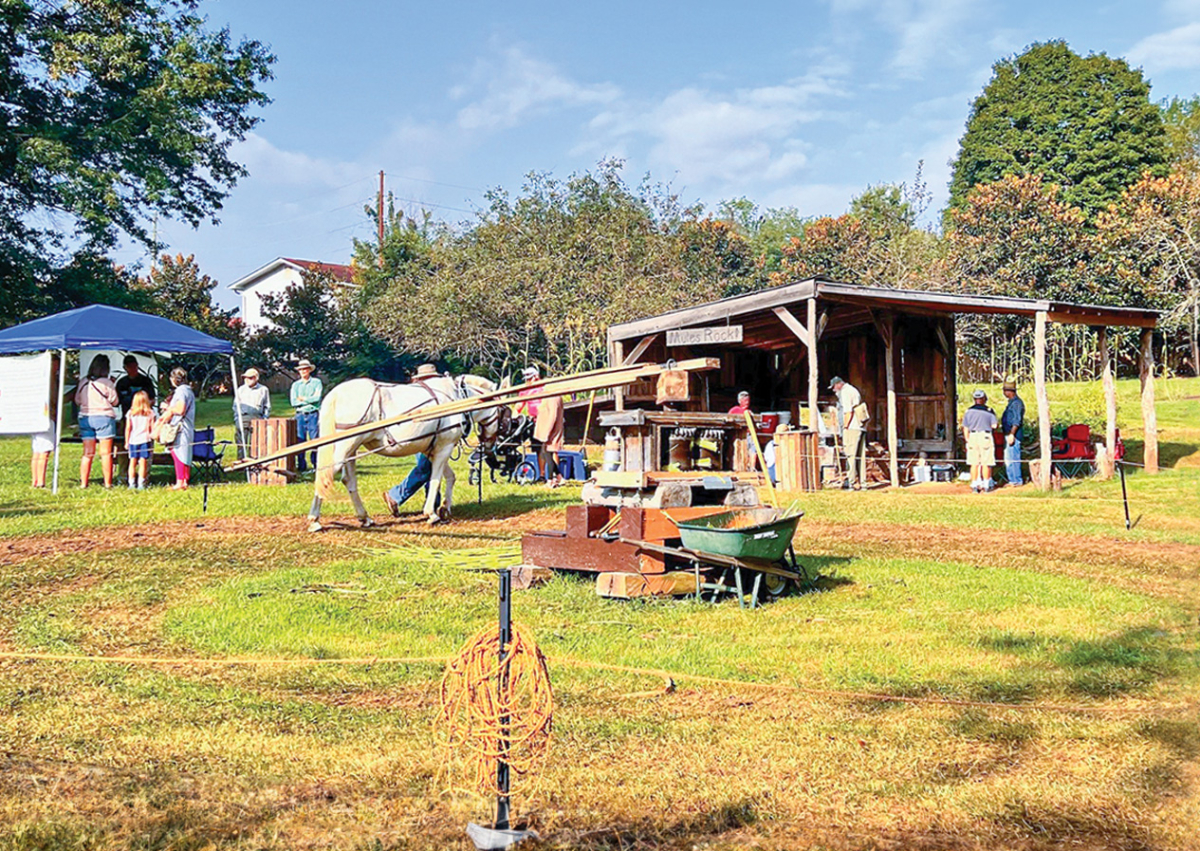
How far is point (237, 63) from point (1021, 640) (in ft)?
98.3

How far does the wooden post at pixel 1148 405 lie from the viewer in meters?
17.0

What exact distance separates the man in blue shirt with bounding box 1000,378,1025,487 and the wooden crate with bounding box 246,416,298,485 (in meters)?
11.9

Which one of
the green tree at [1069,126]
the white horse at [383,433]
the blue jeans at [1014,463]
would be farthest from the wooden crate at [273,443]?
the green tree at [1069,126]

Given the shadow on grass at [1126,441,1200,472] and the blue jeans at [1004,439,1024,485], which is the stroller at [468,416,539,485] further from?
the shadow on grass at [1126,441,1200,472]

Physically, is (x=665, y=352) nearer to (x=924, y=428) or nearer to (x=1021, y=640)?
(x=924, y=428)

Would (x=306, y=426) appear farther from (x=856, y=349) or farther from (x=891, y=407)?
(x=856, y=349)

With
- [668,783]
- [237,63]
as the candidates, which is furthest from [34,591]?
[237,63]

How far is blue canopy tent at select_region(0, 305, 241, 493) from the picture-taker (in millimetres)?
15500

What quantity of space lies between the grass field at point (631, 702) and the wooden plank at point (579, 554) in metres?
0.26

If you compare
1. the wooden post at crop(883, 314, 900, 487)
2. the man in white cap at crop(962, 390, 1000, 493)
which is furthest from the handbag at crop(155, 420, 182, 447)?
the man in white cap at crop(962, 390, 1000, 493)

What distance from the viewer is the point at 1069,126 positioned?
4397 cm

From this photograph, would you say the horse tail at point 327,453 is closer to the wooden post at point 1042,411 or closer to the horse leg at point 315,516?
the horse leg at point 315,516

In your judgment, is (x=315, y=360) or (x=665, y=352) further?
(x=315, y=360)

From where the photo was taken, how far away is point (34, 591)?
8195 millimetres
